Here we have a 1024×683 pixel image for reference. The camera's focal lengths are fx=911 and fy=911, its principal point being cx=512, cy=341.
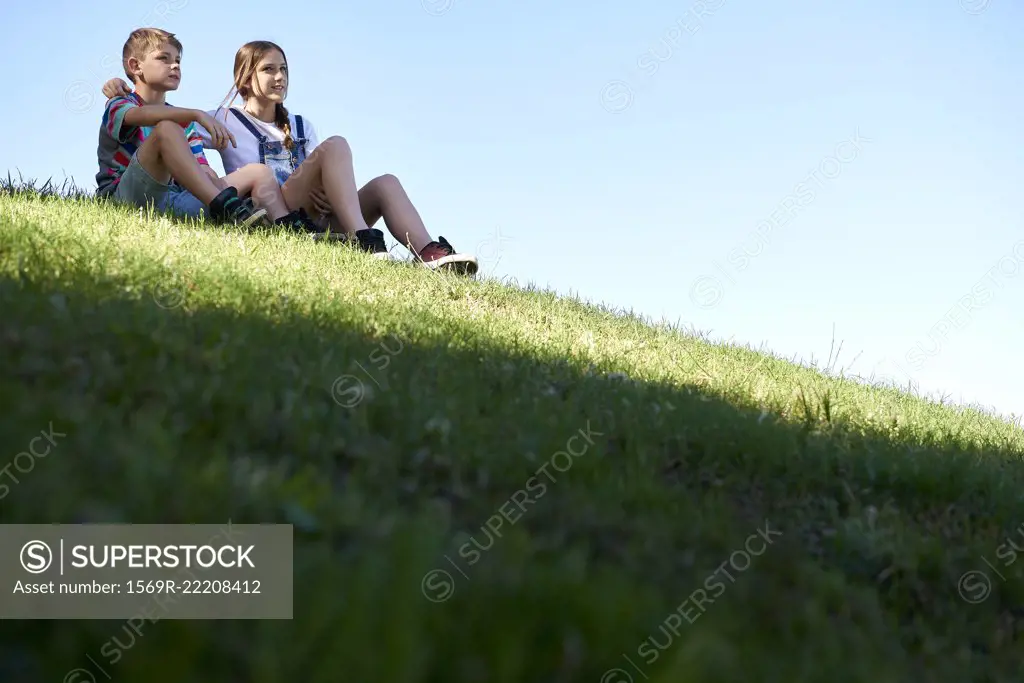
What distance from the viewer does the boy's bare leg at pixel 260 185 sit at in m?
8.47

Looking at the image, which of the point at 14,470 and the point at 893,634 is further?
the point at 893,634

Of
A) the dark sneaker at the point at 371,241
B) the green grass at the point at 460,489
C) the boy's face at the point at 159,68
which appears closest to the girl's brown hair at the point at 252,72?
the boy's face at the point at 159,68

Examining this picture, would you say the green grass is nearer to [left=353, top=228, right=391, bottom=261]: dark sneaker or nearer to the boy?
the boy

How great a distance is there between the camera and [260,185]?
856 cm

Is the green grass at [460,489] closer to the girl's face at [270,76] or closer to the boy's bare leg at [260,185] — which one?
the boy's bare leg at [260,185]

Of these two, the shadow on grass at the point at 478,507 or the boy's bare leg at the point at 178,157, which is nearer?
the shadow on grass at the point at 478,507

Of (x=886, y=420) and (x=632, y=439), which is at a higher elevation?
(x=632, y=439)

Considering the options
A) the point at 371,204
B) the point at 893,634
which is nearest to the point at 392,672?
the point at 893,634

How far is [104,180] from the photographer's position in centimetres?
931

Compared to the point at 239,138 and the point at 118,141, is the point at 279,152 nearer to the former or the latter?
the point at 239,138

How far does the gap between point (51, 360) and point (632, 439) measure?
7.82 ft

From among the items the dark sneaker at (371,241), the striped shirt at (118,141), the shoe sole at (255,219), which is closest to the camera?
the shoe sole at (255,219)

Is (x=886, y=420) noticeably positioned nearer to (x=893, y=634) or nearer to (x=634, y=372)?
(x=634, y=372)

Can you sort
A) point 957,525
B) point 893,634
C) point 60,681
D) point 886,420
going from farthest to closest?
point 886,420, point 957,525, point 893,634, point 60,681
